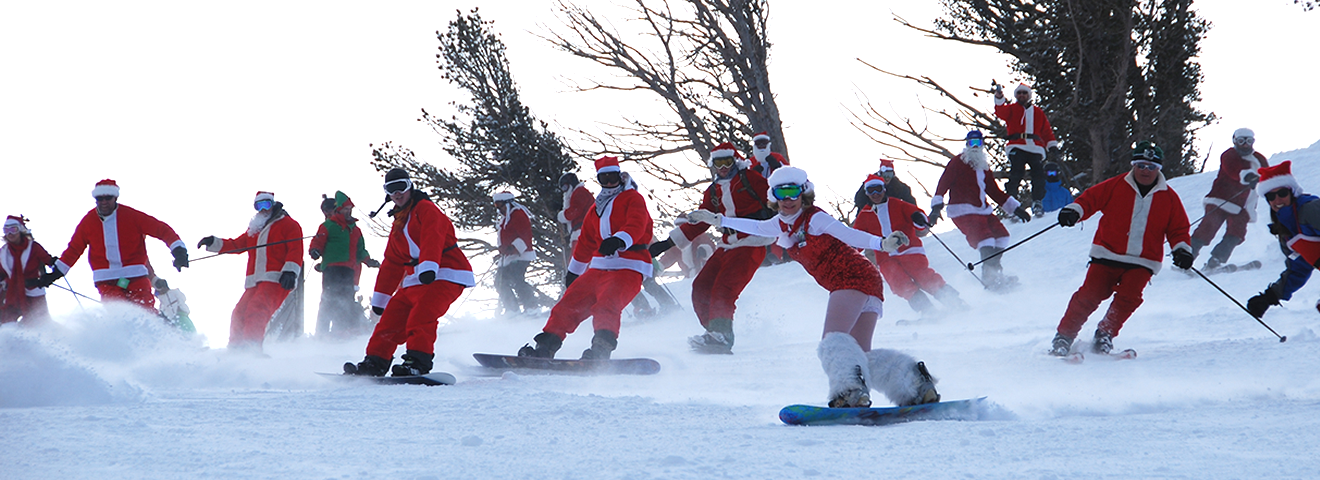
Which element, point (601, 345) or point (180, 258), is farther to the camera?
point (180, 258)

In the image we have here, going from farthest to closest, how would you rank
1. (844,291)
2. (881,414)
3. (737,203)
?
(737,203) → (844,291) → (881,414)

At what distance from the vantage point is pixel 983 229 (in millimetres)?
10523

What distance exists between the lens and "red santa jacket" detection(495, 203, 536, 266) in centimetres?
1268

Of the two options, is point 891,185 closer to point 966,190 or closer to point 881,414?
point 966,190

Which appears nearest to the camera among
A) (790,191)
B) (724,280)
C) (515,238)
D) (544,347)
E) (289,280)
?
(790,191)

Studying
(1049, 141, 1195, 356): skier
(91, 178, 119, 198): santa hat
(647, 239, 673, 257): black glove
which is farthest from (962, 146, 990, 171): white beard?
(91, 178, 119, 198): santa hat

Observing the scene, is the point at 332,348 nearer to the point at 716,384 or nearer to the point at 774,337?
the point at 774,337

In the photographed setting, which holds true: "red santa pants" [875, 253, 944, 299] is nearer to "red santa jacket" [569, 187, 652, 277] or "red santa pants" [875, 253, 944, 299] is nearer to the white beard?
the white beard

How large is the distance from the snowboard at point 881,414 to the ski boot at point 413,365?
8.83ft

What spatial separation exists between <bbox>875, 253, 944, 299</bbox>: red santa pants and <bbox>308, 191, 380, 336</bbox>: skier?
556 cm

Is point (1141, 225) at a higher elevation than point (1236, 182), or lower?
lower

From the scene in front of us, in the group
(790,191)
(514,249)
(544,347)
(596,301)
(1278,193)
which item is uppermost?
Answer: (514,249)

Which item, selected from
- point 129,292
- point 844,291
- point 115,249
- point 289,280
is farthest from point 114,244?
point 844,291

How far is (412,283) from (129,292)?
145 inches
